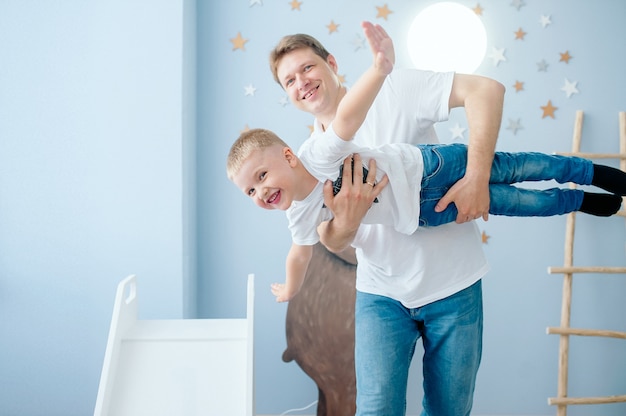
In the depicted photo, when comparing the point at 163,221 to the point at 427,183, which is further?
the point at 163,221

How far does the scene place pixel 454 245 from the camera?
155 centimetres

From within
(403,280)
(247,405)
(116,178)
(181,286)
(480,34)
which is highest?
(480,34)

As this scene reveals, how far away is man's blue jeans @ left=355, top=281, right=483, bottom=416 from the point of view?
154 centimetres

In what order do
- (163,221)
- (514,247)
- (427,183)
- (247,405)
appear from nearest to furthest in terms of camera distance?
(427,183)
(247,405)
(163,221)
(514,247)

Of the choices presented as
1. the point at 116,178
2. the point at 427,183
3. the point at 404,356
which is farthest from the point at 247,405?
the point at 116,178

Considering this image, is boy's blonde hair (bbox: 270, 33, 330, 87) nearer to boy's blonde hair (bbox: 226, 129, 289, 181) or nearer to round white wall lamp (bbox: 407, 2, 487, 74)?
boy's blonde hair (bbox: 226, 129, 289, 181)

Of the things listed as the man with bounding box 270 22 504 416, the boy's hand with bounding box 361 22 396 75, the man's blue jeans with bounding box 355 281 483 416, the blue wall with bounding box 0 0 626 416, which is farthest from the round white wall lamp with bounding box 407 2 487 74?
the boy's hand with bounding box 361 22 396 75

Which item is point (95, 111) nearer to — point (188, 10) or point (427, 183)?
point (188, 10)

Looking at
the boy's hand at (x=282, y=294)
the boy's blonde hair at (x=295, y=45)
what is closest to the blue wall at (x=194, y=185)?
the boy's hand at (x=282, y=294)

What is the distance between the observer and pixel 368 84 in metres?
1.25

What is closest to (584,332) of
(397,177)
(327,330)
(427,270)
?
A: (327,330)

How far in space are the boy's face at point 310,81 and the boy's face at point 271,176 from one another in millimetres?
246

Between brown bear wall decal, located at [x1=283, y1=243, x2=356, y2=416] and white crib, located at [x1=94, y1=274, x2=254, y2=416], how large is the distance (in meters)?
0.51

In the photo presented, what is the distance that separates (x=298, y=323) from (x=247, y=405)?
0.74m
